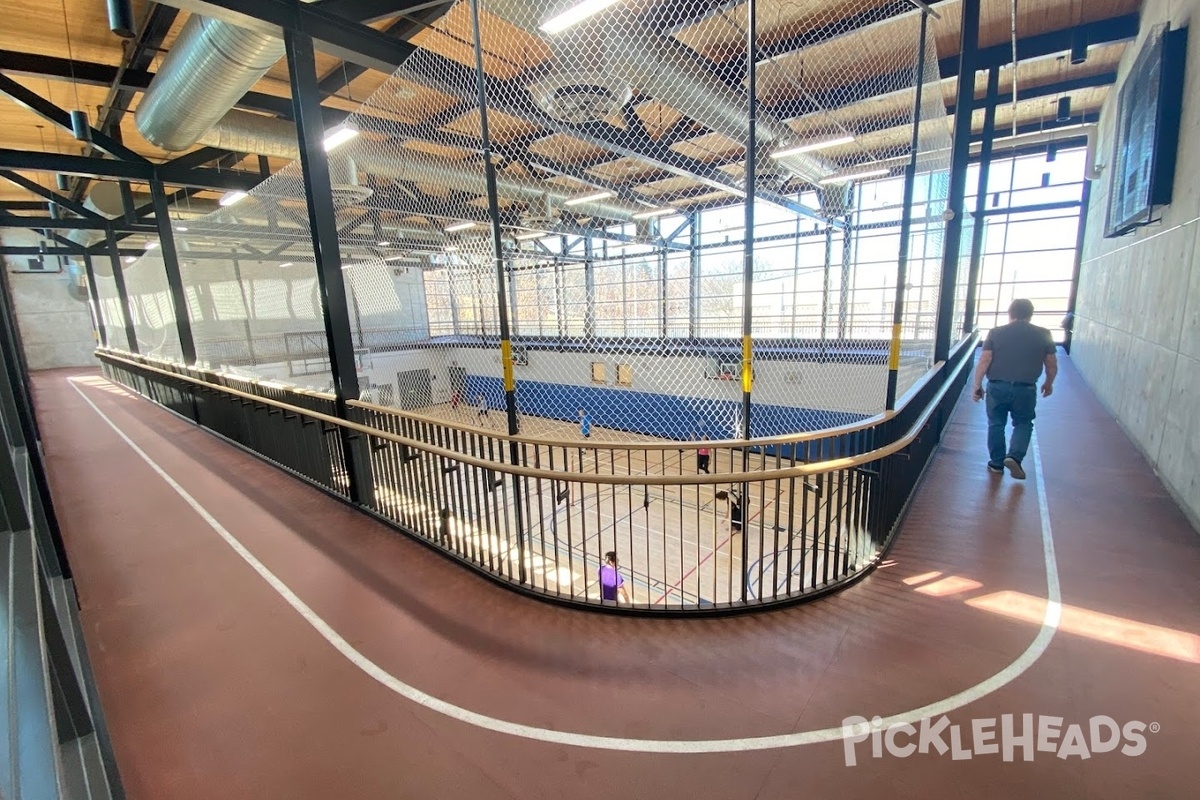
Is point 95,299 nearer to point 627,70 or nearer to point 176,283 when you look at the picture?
point 176,283

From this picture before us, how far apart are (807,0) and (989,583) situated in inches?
203

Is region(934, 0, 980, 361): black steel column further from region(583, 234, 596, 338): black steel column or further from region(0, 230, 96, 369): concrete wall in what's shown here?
region(0, 230, 96, 369): concrete wall

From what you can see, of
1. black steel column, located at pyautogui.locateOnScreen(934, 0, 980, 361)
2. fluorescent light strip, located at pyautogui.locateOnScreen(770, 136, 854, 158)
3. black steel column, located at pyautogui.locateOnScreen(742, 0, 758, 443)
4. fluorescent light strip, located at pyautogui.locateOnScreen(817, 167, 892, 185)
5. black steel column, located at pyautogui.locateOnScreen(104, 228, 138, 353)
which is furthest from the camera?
black steel column, located at pyautogui.locateOnScreen(104, 228, 138, 353)

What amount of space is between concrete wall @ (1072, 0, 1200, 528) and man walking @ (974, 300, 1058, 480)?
2.34 feet

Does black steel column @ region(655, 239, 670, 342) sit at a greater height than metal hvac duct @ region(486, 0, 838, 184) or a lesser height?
lesser

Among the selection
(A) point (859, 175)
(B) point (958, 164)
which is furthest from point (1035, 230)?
(B) point (958, 164)

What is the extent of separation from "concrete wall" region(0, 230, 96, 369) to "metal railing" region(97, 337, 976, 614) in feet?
65.0

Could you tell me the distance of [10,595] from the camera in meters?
1.10

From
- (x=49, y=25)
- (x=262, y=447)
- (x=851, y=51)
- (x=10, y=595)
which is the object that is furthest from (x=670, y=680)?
(x=49, y=25)

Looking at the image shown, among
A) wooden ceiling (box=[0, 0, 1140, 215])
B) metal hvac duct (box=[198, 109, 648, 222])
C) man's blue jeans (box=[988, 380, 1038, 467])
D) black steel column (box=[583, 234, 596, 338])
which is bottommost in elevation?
man's blue jeans (box=[988, 380, 1038, 467])

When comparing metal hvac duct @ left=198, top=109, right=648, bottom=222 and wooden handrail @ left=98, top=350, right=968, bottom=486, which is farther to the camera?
metal hvac duct @ left=198, top=109, right=648, bottom=222

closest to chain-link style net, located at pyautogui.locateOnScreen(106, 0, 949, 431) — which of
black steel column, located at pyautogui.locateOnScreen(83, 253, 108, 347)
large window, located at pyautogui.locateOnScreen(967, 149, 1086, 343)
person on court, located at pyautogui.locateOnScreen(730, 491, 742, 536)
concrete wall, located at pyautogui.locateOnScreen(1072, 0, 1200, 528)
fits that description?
person on court, located at pyautogui.locateOnScreen(730, 491, 742, 536)

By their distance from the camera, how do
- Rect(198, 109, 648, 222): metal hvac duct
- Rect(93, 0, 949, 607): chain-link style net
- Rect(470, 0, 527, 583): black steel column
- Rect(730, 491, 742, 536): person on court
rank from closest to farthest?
Rect(470, 0, 527, 583): black steel column < Rect(730, 491, 742, 536): person on court < Rect(93, 0, 949, 607): chain-link style net < Rect(198, 109, 648, 222): metal hvac duct

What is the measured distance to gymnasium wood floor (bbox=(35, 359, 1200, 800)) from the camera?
1780 mm
